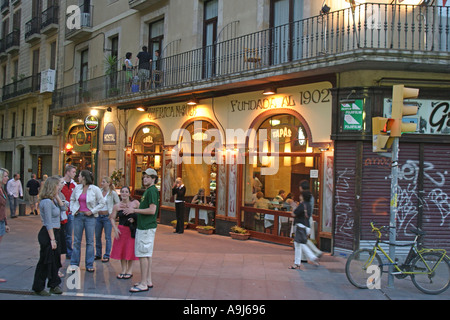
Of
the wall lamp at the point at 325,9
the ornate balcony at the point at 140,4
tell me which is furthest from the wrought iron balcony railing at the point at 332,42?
the ornate balcony at the point at 140,4

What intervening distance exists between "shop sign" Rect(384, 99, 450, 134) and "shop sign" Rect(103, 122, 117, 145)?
11783 millimetres

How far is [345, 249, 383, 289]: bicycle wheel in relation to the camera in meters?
6.74

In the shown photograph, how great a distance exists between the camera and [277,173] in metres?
11.1

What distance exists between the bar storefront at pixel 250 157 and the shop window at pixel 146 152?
0.08 meters

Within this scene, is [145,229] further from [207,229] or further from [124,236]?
[207,229]

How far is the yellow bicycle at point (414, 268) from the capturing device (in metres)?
6.56

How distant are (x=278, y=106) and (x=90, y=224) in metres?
5.91

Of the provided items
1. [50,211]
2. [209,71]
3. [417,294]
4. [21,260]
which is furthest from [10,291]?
[209,71]

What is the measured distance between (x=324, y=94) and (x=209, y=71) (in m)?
4.56

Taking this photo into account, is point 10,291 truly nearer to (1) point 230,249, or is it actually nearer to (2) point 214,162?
(1) point 230,249

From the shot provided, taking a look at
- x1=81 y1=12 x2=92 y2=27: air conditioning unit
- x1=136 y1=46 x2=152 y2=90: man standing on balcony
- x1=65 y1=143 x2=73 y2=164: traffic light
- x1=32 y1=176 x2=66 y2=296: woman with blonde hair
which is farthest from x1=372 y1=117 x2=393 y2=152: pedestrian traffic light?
x1=65 y1=143 x2=73 y2=164: traffic light

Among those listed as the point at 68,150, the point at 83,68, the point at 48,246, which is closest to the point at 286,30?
the point at 48,246

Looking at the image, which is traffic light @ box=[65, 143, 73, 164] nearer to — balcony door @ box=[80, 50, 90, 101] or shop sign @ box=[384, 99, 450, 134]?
balcony door @ box=[80, 50, 90, 101]

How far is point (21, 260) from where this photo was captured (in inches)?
329
